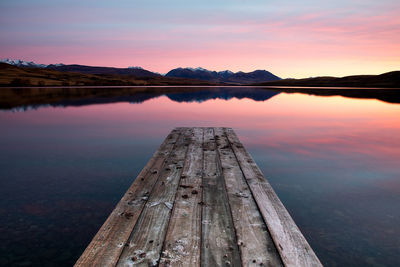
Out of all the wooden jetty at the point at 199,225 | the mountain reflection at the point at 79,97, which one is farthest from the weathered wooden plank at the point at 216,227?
the mountain reflection at the point at 79,97

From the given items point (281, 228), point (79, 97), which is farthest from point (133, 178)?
point (79, 97)

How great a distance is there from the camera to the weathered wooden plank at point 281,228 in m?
2.64

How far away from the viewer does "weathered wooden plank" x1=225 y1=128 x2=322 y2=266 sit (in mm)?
2640

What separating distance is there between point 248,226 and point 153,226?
1.20 meters

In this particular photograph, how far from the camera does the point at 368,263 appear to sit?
367 centimetres

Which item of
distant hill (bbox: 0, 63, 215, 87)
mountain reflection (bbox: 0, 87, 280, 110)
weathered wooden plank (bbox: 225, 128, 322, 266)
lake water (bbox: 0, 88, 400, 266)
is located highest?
distant hill (bbox: 0, 63, 215, 87)

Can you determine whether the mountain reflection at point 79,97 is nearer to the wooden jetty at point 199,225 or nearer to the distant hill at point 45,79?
the wooden jetty at point 199,225

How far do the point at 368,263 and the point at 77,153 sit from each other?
9126mm

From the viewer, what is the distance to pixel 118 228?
10.3ft

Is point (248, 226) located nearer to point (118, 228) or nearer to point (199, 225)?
point (199, 225)

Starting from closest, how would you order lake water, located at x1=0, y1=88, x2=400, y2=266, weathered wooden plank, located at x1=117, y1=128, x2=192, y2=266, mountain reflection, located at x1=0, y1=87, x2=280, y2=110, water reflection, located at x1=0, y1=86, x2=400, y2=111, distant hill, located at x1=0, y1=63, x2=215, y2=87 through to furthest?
weathered wooden plank, located at x1=117, y1=128, x2=192, y2=266
lake water, located at x1=0, y1=88, x2=400, y2=266
mountain reflection, located at x1=0, y1=87, x2=280, y2=110
water reflection, located at x1=0, y1=86, x2=400, y2=111
distant hill, located at x1=0, y1=63, x2=215, y2=87

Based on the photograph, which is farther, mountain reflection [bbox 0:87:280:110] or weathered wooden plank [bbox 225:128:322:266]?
mountain reflection [bbox 0:87:280:110]

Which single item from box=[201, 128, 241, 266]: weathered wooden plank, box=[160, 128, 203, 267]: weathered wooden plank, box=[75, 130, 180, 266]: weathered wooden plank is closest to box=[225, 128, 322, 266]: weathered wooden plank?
box=[201, 128, 241, 266]: weathered wooden plank

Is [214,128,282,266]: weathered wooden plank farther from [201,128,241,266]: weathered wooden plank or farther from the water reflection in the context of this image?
the water reflection
